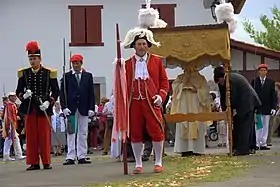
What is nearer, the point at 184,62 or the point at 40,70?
the point at 40,70

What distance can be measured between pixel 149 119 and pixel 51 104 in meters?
2.00

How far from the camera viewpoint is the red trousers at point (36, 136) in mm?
11641

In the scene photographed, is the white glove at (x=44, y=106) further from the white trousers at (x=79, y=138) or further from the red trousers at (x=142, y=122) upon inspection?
the red trousers at (x=142, y=122)

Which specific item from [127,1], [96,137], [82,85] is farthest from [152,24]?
[127,1]

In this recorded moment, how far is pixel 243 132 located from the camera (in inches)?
517

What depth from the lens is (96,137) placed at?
2077 cm

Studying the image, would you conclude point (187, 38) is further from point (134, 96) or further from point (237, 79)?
point (134, 96)

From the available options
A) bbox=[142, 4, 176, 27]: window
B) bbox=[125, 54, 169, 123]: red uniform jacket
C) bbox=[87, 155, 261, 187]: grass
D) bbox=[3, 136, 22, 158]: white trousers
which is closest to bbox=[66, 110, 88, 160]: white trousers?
bbox=[87, 155, 261, 187]: grass

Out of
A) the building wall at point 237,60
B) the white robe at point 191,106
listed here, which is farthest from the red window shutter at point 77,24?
the white robe at point 191,106

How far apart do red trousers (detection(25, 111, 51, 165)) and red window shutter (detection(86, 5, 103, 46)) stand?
16.4m

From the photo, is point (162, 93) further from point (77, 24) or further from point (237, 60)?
point (237, 60)

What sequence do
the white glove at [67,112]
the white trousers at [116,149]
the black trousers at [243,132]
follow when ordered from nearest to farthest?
1. the white glove at [67,112]
2. the white trousers at [116,149]
3. the black trousers at [243,132]

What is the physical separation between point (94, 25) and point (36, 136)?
54.1 ft

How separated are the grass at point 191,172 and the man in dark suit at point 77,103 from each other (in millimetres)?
1452
